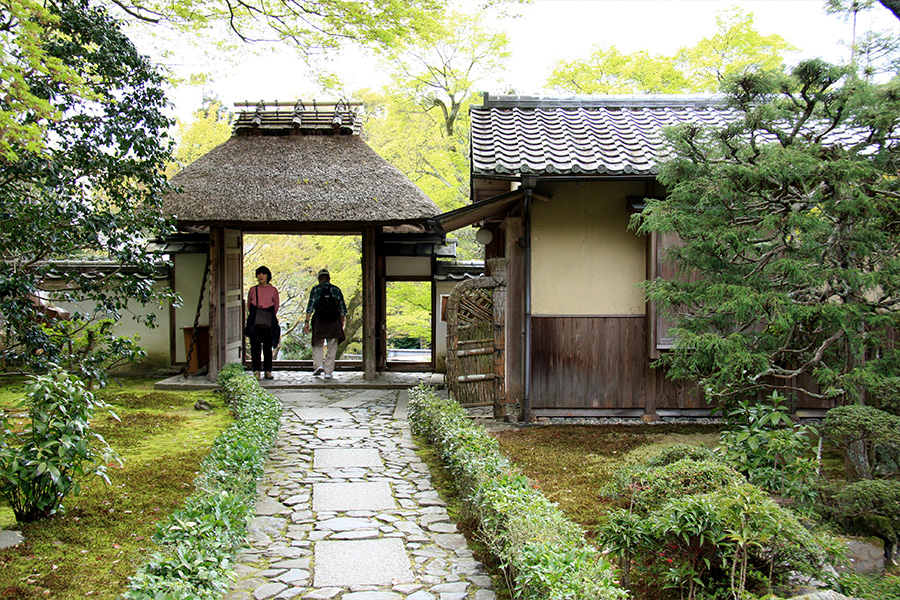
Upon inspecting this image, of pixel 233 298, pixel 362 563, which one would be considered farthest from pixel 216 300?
pixel 362 563

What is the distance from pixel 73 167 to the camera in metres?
6.69

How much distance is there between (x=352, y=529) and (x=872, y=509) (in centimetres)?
359

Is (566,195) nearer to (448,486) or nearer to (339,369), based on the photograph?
(448,486)

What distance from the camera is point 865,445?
5035 millimetres

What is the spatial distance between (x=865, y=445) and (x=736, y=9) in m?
17.4

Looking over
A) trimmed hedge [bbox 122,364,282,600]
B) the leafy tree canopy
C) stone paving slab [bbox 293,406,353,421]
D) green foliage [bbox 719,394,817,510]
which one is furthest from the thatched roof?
green foliage [bbox 719,394,817,510]

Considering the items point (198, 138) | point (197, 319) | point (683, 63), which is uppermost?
point (683, 63)

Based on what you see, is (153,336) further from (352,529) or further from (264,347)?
(352,529)

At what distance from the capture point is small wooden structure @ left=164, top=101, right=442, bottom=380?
11.1 meters

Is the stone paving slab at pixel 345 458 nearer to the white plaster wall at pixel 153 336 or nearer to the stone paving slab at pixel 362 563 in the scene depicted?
the stone paving slab at pixel 362 563

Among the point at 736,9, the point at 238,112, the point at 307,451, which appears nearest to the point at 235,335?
the point at 238,112

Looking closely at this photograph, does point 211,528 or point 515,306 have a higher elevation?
point 515,306

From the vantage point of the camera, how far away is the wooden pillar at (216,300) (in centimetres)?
1165

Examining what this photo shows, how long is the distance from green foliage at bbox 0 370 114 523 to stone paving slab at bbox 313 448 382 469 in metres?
2.56
